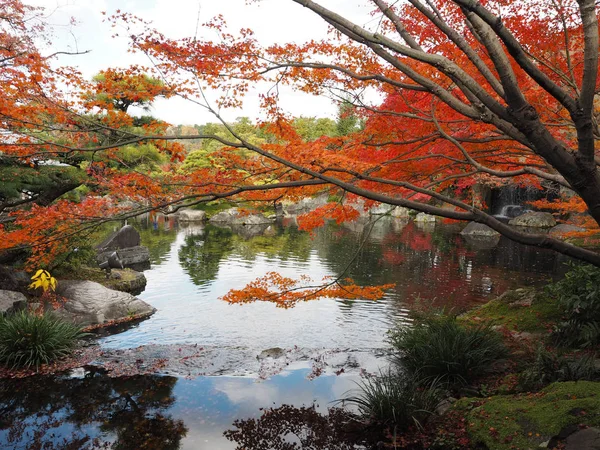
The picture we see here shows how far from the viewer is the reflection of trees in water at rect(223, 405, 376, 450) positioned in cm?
538

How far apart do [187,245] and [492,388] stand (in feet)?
64.0

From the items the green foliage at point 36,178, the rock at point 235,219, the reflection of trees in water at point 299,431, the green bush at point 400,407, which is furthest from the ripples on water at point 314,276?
the rock at point 235,219

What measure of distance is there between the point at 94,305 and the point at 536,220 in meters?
26.6

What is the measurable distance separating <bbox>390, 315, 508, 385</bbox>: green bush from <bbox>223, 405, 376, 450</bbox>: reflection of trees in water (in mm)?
1275

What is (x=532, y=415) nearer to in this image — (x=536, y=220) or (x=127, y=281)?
(x=127, y=281)

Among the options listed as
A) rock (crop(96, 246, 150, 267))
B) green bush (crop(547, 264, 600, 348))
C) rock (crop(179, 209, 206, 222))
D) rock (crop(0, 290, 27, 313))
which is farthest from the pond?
rock (crop(179, 209, 206, 222))

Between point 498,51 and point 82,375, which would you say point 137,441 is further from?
point 498,51

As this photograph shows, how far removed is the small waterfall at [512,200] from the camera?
1332 inches

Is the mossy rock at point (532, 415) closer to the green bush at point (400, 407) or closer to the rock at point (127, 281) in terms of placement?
the green bush at point (400, 407)

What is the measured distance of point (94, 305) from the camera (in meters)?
11.0

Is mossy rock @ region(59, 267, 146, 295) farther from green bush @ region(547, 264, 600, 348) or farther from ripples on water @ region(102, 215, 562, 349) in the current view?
green bush @ region(547, 264, 600, 348)

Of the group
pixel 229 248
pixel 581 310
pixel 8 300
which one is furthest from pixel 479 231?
pixel 8 300

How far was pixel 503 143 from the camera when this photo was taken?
8664mm

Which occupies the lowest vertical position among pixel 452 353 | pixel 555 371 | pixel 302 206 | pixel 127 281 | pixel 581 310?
pixel 127 281
